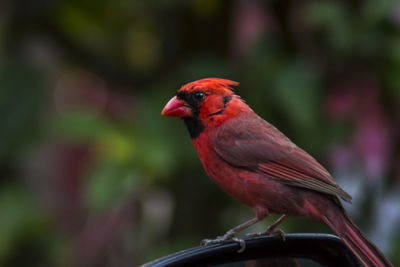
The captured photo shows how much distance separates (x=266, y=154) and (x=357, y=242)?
55cm

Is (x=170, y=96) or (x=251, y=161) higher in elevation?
(x=170, y=96)

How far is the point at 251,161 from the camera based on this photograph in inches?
96.7

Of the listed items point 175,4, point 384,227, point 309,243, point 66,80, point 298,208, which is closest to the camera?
point 309,243

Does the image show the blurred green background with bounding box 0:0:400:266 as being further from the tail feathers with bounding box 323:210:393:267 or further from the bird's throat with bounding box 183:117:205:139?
the tail feathers with bounding box 323:210:393:267

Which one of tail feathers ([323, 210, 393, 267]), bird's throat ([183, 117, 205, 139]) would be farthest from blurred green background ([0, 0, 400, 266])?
tail feathers ([323, 210, 393, 267])

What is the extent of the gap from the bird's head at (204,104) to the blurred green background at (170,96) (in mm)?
704

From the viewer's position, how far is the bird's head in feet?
7.95

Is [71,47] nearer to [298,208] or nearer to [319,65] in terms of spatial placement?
[319,65]

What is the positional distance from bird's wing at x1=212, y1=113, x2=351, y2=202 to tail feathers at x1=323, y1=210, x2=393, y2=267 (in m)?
0.10

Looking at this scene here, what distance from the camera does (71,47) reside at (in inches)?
157

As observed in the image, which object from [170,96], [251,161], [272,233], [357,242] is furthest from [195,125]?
[170,96]

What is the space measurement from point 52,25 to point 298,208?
2.09 m

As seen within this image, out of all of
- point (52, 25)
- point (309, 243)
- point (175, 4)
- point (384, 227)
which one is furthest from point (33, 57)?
point (309, 243)

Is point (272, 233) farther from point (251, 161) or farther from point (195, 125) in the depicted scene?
point (195, 125)
